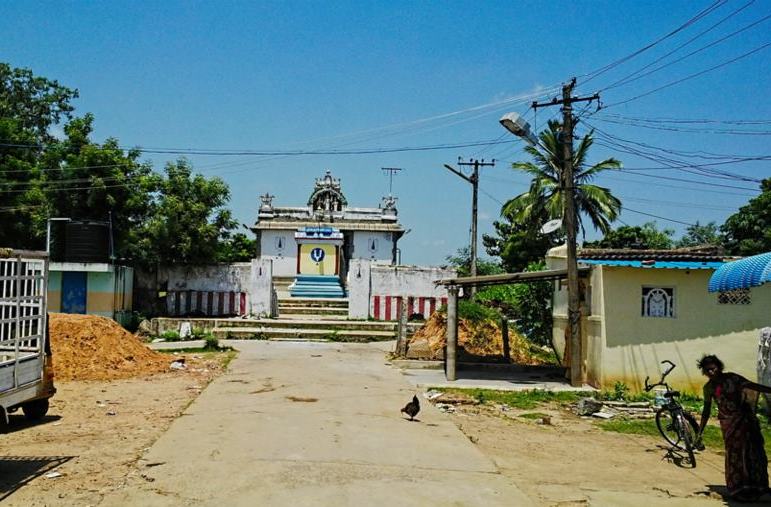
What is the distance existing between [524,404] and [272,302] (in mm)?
16417

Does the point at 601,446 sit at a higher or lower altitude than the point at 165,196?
lower

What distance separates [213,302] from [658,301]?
59.9ft

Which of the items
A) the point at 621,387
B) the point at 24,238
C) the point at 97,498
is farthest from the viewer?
the point at 24,238

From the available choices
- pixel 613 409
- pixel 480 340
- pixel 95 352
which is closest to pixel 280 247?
pixel 480 340

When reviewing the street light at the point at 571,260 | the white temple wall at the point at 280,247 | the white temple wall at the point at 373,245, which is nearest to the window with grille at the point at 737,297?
the street light at the point at 571,260

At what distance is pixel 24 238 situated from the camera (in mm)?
30391

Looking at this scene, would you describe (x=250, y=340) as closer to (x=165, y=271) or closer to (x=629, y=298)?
(x=165, y=271)

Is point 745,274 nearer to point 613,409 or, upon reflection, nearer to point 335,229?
point 613,409

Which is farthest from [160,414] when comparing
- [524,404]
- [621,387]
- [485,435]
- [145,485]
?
[621,387]

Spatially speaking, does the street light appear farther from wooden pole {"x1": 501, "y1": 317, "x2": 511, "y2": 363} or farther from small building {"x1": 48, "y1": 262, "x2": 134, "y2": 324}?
small building {"x1": 48, "y1": 262, "x2": 134, "y2": 324}

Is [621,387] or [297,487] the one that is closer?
[297,487]

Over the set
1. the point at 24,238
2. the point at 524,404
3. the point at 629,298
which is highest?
the point at 24,238

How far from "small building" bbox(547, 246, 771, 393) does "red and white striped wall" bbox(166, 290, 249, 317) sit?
16.4m

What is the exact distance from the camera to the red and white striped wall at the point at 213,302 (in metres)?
28.0
